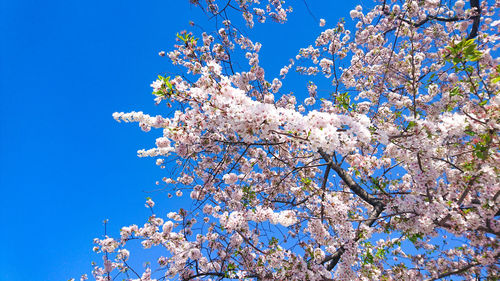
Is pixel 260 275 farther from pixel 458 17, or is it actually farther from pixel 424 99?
pixel 458 17

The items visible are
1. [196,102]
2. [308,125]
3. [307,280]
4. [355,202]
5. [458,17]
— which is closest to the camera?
[308,125]

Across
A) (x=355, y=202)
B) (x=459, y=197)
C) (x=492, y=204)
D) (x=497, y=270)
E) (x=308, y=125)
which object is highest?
(x=355, y=202)

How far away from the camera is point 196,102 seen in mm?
2938

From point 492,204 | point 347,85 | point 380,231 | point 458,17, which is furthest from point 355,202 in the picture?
point 458,17

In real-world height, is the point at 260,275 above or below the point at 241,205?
below

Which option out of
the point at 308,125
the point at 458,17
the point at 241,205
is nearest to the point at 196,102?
the point at 308,125

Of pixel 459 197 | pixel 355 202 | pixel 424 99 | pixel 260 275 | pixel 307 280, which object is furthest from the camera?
pixel 355 202

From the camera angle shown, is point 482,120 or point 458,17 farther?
point 458,17

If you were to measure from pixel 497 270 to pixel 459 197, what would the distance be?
1360 mm

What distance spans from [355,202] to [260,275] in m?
3.92

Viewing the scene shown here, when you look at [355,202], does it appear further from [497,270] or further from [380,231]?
[497,270]

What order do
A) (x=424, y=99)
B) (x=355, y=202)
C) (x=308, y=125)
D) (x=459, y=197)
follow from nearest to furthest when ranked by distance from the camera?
(x=308, y=125)
(x=459, y=197)
(x=424, y=99)
(x=355, y=202)

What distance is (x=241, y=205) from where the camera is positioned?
572cm

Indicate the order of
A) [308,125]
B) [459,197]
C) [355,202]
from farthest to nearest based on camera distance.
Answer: [355,202] < [459,197] < [308,125]
